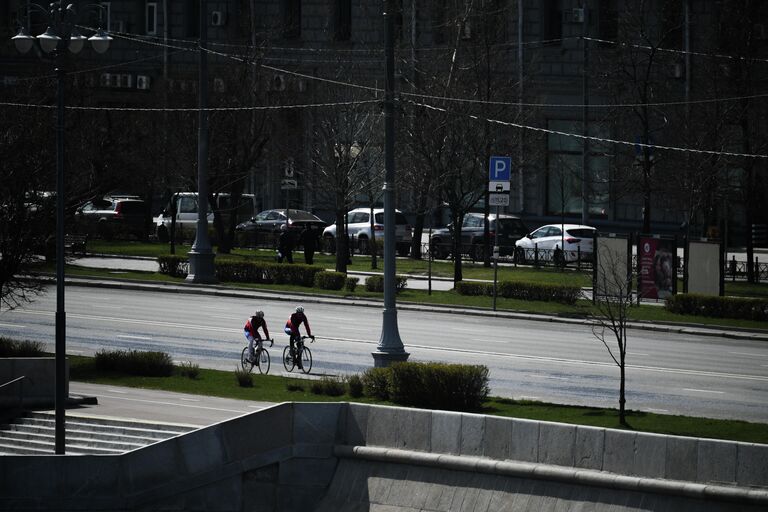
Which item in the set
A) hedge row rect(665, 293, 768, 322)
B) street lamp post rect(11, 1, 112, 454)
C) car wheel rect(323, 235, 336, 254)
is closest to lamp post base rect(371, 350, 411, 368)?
street lamp post rect(11, 1, 112, 454)

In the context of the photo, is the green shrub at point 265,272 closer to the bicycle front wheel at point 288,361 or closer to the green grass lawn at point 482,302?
the green grass lawn at point 482,302

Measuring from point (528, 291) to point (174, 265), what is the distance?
41.3 feet

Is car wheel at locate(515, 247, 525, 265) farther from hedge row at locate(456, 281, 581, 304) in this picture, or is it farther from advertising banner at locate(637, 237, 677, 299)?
advertising banner at locate(637, 237, 677, 299)

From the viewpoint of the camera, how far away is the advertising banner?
130 feet

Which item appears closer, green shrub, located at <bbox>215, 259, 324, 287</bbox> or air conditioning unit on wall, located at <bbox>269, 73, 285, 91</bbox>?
green shrub, located at <bbox>215, 259, 324, 287</bbox>

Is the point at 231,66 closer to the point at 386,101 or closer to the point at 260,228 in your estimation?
the point at 260,228

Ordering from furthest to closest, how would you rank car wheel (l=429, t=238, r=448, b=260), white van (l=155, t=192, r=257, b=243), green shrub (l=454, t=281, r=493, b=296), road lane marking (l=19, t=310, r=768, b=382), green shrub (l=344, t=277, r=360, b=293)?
white van (l=155, t=192, r=257, b=243) → car wheel (l=429, t=238, r=448, b=260) → green shrub (l=344, t=277, r=360, b=293) → green shrub (l=454, t=281, r=493, b=296) → road lane marking (l=19, t=310, r=768, b=382)

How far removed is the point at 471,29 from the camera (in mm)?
52594

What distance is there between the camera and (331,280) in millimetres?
43812

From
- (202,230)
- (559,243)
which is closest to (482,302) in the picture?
(202,230)

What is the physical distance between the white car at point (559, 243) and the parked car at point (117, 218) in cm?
1836

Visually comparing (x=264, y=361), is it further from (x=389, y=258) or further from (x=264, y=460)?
(x=264, y=460)

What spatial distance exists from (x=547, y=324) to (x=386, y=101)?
12.9 metres

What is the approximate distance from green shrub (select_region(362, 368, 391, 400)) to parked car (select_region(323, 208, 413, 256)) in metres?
30.7
